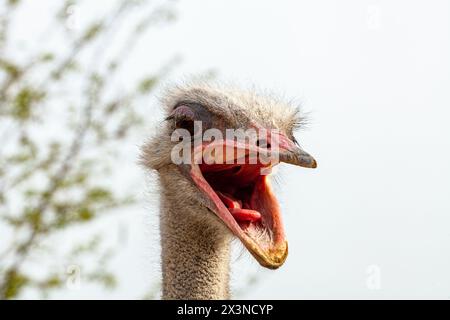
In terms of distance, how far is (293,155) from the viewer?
3762 millimetres

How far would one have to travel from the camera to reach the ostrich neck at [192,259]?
14.6 feet

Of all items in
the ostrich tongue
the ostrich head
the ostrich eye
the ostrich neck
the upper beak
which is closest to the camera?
the upper beak

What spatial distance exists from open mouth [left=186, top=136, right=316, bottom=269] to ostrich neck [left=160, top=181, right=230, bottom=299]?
0.20m

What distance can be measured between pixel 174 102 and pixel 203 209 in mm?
579

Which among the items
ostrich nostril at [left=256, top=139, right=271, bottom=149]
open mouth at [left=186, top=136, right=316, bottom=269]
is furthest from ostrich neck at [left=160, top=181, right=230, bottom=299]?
ostrich nostril at [left=256, top=139, right=271, bottom=149]

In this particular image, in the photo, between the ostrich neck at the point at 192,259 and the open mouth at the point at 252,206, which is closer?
the open mouth at the point at 252,206

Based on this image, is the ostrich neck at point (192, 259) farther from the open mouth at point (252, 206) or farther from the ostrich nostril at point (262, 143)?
the ostrich nostril at point (262, 143)

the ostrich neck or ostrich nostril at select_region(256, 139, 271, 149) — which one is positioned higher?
ostrich nostril at select_region(256, 139, 271, 149)

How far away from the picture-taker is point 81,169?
8.26 meters

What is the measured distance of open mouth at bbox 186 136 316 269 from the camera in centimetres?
377

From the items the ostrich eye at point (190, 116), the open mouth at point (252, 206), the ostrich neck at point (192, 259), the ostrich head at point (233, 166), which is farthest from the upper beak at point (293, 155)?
the ostrich neck at point (192, 259)

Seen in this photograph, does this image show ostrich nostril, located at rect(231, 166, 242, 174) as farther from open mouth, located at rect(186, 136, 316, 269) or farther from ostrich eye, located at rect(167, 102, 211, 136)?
ostrich eye, located at rect(167, 102, 211, 136)
